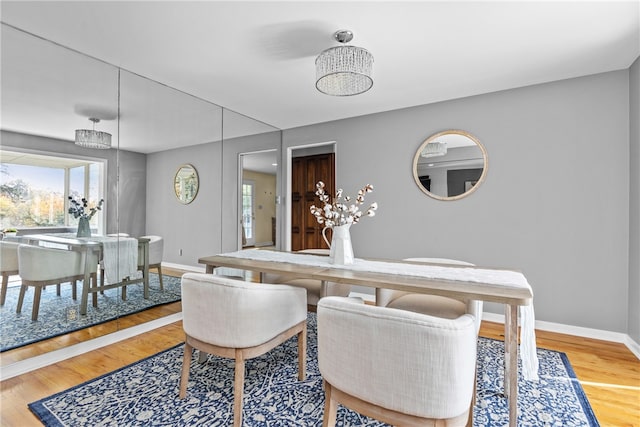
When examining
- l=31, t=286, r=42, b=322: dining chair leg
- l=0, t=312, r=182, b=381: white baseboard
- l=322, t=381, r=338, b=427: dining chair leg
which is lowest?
l=0, t=312, r=182, b=381: white baseboard

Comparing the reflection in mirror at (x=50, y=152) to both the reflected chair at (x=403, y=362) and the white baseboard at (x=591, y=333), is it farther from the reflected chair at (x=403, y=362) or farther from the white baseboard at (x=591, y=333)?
the white baseboard at (x=591, y=333)

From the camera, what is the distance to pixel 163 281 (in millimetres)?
3217

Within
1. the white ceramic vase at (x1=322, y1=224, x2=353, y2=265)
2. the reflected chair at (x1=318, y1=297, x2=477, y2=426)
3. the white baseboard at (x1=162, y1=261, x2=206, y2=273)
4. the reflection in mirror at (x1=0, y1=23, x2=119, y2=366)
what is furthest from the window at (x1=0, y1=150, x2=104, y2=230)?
the reflected chair at (x1=318, y1=297, x2=477, y2=426)

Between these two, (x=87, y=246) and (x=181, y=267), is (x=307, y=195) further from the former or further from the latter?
(x=87, y=246)

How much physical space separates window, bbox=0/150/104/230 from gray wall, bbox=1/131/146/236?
7cm

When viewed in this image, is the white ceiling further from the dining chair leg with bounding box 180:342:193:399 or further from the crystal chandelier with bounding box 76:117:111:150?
the dining chair leg with bounding box 180:342:193:399

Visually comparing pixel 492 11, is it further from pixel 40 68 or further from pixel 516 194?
pixel 40 68

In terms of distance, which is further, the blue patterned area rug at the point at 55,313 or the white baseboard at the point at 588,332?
the white baseboard at the point at 588,332

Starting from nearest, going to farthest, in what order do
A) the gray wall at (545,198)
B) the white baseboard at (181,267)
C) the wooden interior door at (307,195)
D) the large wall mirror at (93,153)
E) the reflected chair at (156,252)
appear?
the large wall mirror at (93,153) → the gray wall at (545,198) → the reflected chair at (156,252) → the white baseboard at (181,267) → the wooden interior door at (307,195)

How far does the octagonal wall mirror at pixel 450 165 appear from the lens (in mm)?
3291

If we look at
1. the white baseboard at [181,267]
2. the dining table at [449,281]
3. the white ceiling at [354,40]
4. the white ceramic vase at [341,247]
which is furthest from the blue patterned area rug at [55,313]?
the white ceramic vase at [341,247]

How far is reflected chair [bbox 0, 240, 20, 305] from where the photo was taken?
213cm

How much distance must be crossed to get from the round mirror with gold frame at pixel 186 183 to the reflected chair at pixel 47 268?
1.03 meters

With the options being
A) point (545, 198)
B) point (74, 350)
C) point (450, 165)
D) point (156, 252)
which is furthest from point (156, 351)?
point (545, 198)
